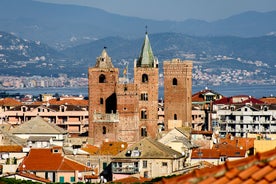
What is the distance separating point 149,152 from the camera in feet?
176

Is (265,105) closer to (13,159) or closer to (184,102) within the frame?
(184,102)

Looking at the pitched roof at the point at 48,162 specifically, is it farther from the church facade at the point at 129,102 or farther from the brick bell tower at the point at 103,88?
the brick bell tower at the point at 103,88

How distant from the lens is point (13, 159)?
5444 centimetres

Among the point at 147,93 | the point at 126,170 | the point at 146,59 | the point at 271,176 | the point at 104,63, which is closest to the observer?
the point at 271,176

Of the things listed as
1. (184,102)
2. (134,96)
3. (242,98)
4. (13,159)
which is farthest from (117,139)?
(242,98)

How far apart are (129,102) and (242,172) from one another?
67.0m

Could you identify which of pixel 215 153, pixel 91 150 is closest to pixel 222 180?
pixel 215 153

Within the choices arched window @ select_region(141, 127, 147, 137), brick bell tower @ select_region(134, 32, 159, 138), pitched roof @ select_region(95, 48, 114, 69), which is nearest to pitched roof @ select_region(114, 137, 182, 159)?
brick bell tower @ select_region(134, 32, 159, 138)

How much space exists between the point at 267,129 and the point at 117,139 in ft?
Result: 65.4

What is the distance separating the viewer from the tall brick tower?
79.3m

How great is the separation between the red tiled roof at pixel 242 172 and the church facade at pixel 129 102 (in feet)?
207

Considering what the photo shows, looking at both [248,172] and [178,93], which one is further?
[178,93]

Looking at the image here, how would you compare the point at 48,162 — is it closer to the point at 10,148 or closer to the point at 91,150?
the point at 10,148

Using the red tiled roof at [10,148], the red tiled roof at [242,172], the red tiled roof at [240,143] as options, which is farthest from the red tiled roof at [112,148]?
the red tiled roof at [242,172]
